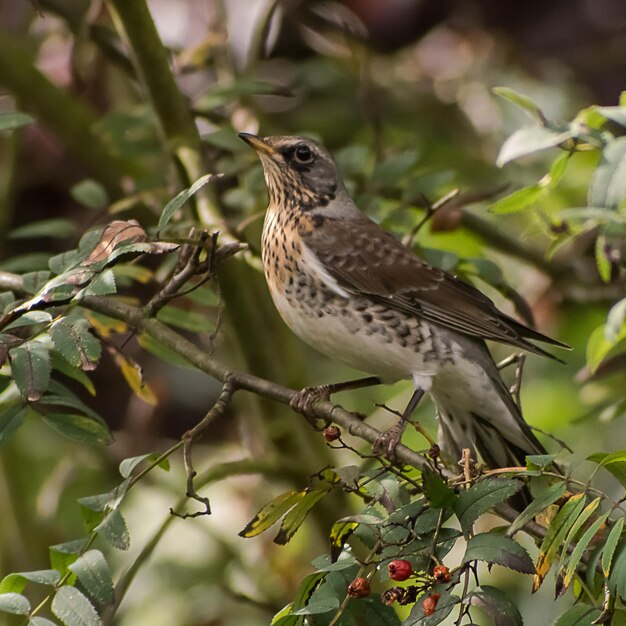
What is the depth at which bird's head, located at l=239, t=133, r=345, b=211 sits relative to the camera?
12.3ft

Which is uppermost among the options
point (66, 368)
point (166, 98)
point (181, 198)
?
point (181, 198)

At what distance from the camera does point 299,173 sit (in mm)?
3816

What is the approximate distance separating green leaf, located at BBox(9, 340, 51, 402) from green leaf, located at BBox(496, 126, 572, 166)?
3.36ft

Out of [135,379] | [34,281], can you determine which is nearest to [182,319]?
[135,379]

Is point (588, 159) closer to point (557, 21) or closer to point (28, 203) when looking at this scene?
point (557, 21)

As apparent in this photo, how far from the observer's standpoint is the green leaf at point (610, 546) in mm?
1901

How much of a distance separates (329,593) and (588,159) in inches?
149

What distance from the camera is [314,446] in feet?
13.0

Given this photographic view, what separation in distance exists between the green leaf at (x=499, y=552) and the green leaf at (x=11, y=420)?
1.02 metres

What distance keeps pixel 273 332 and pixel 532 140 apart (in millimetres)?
1935

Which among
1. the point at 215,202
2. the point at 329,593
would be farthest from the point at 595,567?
the point at 215,202

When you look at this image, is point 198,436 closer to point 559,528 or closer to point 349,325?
point 559,528

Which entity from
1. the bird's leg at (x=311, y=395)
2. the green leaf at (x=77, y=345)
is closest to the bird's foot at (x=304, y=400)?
the bird's leg at (x=311, y=395)

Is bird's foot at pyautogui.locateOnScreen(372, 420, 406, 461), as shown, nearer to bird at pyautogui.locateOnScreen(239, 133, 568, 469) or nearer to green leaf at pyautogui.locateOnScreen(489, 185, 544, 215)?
green leaf at pyautogui.locateOnScreen(489, 185, 544, 215)
